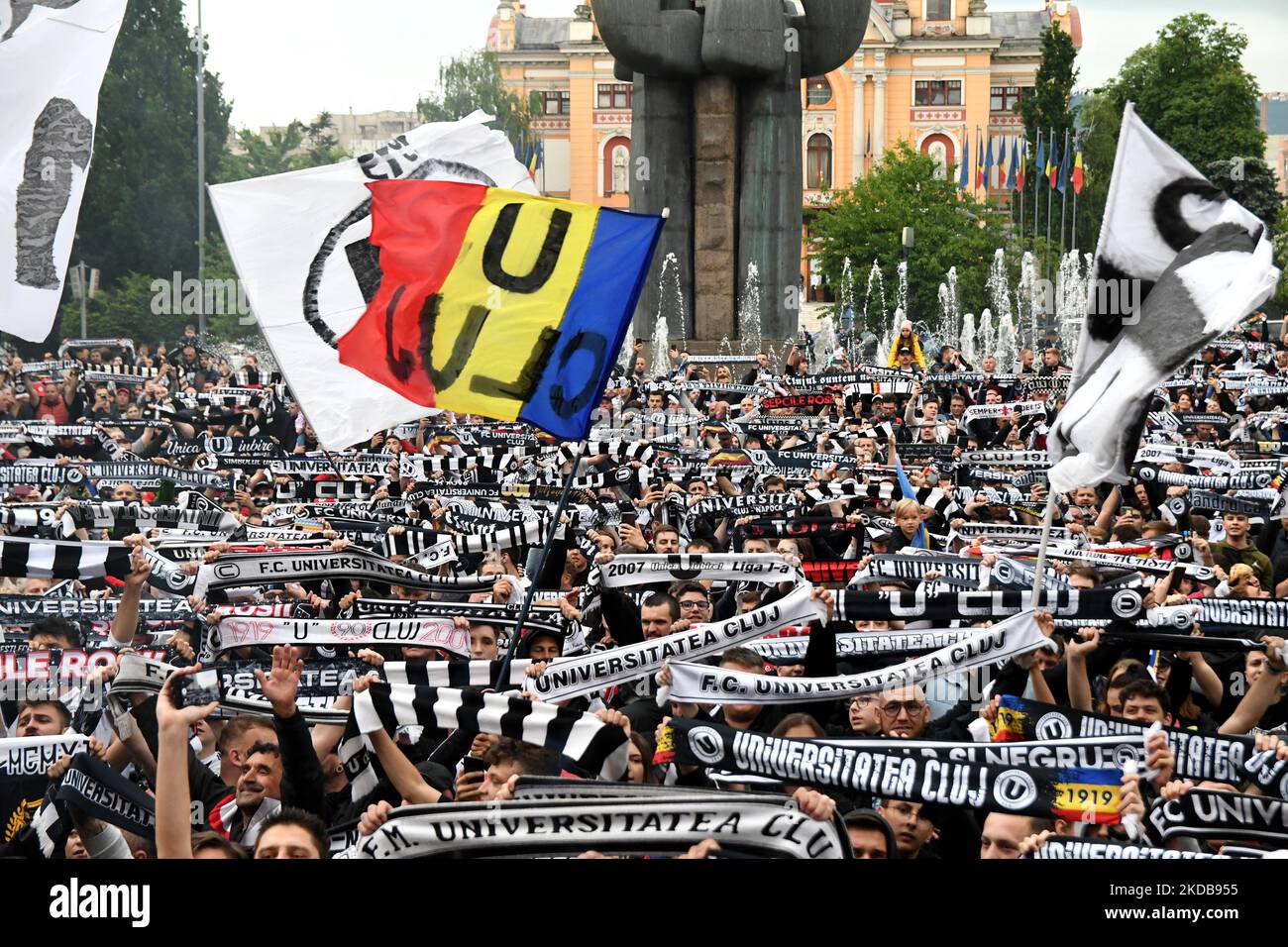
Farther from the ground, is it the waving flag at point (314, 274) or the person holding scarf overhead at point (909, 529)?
the waving flag at point (314, 274)

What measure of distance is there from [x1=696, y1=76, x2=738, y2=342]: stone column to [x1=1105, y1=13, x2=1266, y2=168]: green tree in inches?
1564

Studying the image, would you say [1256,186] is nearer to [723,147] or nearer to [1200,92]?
[1200,92]

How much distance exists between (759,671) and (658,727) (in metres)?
0.79

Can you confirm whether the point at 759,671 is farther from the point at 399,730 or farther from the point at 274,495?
the point at 274,495

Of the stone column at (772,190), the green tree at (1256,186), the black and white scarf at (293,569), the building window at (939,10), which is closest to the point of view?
the black and white scarf at (293,569)

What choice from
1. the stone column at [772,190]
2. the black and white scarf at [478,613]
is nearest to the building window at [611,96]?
the stone column at [772,190]

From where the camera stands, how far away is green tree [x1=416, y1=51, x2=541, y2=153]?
88.9 metres

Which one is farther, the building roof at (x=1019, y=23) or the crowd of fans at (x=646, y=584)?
the building roof at (x=1019, y=23)

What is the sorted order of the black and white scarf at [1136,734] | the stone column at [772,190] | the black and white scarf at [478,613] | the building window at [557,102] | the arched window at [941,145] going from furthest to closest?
→ the building window at [557,102], the arched window at [941,145], the stone column at [772,190], the black and white scarf at [478,613], the black and white scarf at [1136,734]

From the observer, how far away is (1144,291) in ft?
27.7

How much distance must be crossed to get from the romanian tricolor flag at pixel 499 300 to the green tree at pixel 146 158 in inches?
1995

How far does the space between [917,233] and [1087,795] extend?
211 feet

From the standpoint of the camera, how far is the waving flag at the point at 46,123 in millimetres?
9906

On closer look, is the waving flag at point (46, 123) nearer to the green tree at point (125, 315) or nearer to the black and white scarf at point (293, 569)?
the black and white scarf at point (293, 569)
